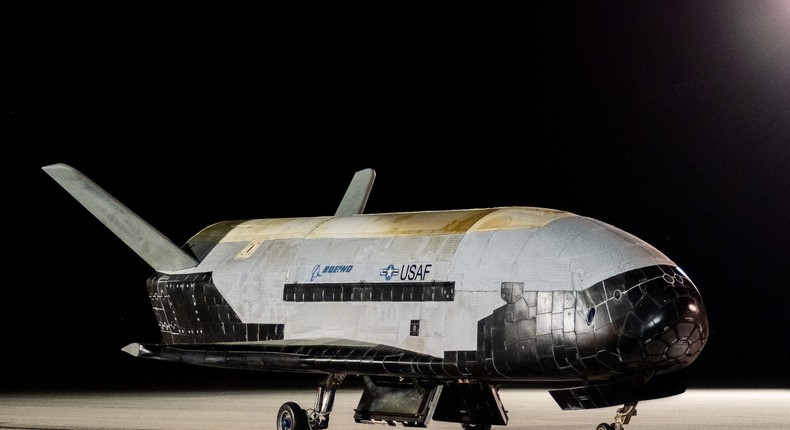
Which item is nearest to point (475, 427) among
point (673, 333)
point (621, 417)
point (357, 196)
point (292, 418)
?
point (292, 418)

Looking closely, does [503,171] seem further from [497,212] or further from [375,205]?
[497,212]

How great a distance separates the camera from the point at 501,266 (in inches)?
664

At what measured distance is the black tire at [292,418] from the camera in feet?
62.2

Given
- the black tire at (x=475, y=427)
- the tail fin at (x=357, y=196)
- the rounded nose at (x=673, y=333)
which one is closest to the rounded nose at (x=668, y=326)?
the rounded nose at (x=673, y=333)

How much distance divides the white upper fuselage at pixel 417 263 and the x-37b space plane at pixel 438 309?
26 mm

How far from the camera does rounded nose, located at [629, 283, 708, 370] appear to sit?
15539mm

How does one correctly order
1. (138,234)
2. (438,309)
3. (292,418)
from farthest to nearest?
(138,234)
(292,418)
(438,309)

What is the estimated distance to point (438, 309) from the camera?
17312 millimetres

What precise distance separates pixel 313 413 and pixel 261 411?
7921 mm

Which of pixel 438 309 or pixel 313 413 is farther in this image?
pixel 313 413

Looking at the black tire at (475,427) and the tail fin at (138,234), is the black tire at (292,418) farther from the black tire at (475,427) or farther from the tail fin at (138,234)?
the tail fin at (138,234)

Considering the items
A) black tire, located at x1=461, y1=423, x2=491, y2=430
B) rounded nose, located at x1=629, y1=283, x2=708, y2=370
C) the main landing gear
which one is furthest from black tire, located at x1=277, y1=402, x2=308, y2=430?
rounded nose, located at x1=629, y1=283, x2=708, y2=370

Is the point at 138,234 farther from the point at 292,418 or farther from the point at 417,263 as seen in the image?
the point at 417,263

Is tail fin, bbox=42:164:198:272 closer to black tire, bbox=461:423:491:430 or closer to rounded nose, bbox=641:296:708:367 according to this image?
black tire, bbox=461:423:491:430
